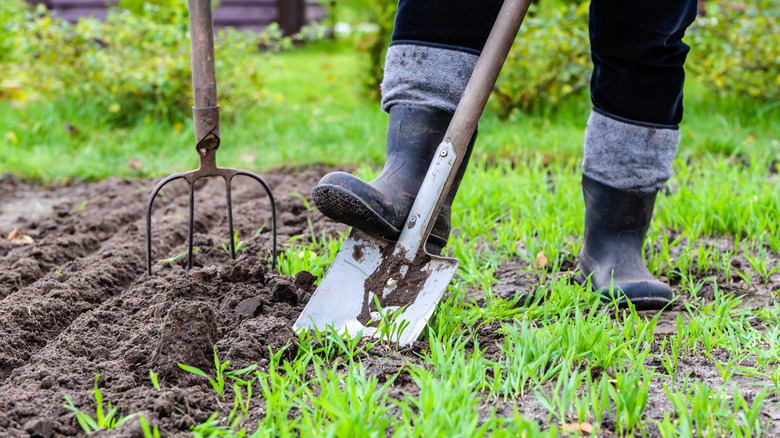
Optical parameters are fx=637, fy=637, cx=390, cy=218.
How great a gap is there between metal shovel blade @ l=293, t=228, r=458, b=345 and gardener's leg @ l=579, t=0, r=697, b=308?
22.4 inches

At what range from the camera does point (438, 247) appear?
187cm

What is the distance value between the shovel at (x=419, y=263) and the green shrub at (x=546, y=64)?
2823mm

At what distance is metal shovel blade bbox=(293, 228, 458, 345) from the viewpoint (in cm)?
160

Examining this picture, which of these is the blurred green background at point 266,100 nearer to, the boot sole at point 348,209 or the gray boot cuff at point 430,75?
the gray boot cuff at point 430,75

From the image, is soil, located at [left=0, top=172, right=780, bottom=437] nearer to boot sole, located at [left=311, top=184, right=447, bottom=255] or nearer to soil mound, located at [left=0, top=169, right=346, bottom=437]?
soil mound, located at [left=0, top=169, right=346, bottom=437]

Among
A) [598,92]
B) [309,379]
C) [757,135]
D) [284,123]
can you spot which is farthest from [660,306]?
[284,123]

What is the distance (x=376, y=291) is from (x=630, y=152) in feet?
2.97

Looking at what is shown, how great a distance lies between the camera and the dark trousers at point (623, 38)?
1.76 metres

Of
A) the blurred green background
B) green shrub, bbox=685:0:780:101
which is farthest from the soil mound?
green shrub, bbox=685:0:780:101

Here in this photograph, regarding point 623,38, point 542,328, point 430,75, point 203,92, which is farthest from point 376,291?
point 623,38

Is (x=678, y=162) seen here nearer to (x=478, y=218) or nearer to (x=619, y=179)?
(x=478, y=218)

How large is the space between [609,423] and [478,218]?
4.74 feet

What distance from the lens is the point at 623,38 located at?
5.97 ft

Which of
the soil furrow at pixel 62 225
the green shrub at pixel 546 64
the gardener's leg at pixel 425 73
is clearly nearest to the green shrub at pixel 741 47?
the green shrub at pixel 546 64
